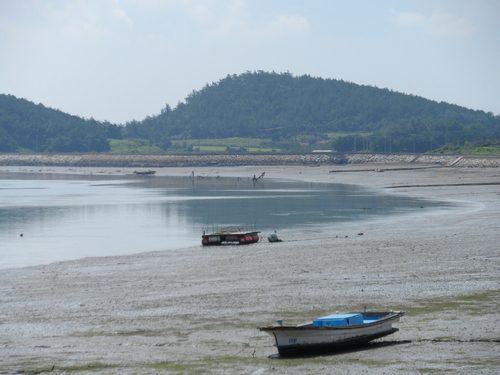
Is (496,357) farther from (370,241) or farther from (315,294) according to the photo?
(370,241)

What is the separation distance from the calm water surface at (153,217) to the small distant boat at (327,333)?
1467 cm

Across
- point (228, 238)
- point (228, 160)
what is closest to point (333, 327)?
point (228, 238)

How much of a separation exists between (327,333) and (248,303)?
4023 mm

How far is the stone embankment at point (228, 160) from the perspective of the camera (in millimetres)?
101075

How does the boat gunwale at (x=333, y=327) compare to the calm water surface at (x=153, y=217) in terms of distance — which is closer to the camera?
the boat gunwale at (x=333, y=327)

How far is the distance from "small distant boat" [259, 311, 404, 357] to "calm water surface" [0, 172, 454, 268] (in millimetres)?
14674

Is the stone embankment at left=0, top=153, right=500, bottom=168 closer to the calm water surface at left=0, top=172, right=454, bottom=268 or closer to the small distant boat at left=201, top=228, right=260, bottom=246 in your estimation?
the calm water surface at left=0, top=172, right=454, bottom=268

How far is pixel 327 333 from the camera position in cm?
1189

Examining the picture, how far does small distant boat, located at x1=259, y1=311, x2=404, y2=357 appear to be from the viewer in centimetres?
1173

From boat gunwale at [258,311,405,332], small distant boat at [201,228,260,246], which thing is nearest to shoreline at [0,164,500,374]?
boat gunwale at [258,311,405,332]

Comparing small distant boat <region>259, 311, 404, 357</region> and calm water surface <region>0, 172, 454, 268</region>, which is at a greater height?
small distant boat <region>259, 311, 404, 357</region>

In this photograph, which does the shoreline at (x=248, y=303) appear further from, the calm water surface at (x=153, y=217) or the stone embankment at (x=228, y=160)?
the stone embankment at (x=228, y=160)

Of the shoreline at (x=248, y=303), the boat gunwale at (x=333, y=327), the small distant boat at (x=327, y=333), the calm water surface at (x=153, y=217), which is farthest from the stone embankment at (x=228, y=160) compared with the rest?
the small distant boat at (x=327, y=333)

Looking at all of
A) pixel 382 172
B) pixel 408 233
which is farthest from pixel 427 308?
A: pixel 382 172
